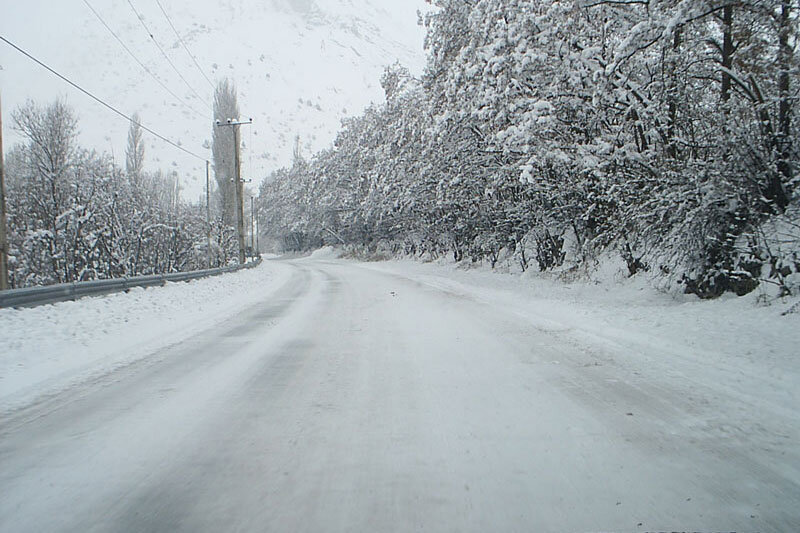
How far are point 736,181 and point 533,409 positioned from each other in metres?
6.74

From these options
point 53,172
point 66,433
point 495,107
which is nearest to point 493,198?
point 495,107

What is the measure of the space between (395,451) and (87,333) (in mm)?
7172

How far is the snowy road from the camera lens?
2459 mm

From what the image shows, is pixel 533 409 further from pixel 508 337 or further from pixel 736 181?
pixel 736 181

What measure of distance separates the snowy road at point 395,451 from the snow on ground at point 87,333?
2.08 ft

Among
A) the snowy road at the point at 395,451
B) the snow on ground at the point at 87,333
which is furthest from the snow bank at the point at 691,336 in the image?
the snow on ground at the point at 87,333

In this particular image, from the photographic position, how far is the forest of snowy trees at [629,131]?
27.0ft

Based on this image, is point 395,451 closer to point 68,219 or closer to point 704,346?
point 704,346

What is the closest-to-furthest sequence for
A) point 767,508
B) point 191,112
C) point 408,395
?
point 767,508 → point 408,395 → point 191,112

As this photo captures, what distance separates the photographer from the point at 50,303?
11094 mm

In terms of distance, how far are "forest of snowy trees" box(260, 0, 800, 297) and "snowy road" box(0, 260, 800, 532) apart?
4607 mm

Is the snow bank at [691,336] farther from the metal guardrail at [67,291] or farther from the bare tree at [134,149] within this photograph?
the bare tree at [134,149]

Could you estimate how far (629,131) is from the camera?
1245cm

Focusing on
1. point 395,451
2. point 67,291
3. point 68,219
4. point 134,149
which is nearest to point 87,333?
point 67,291
